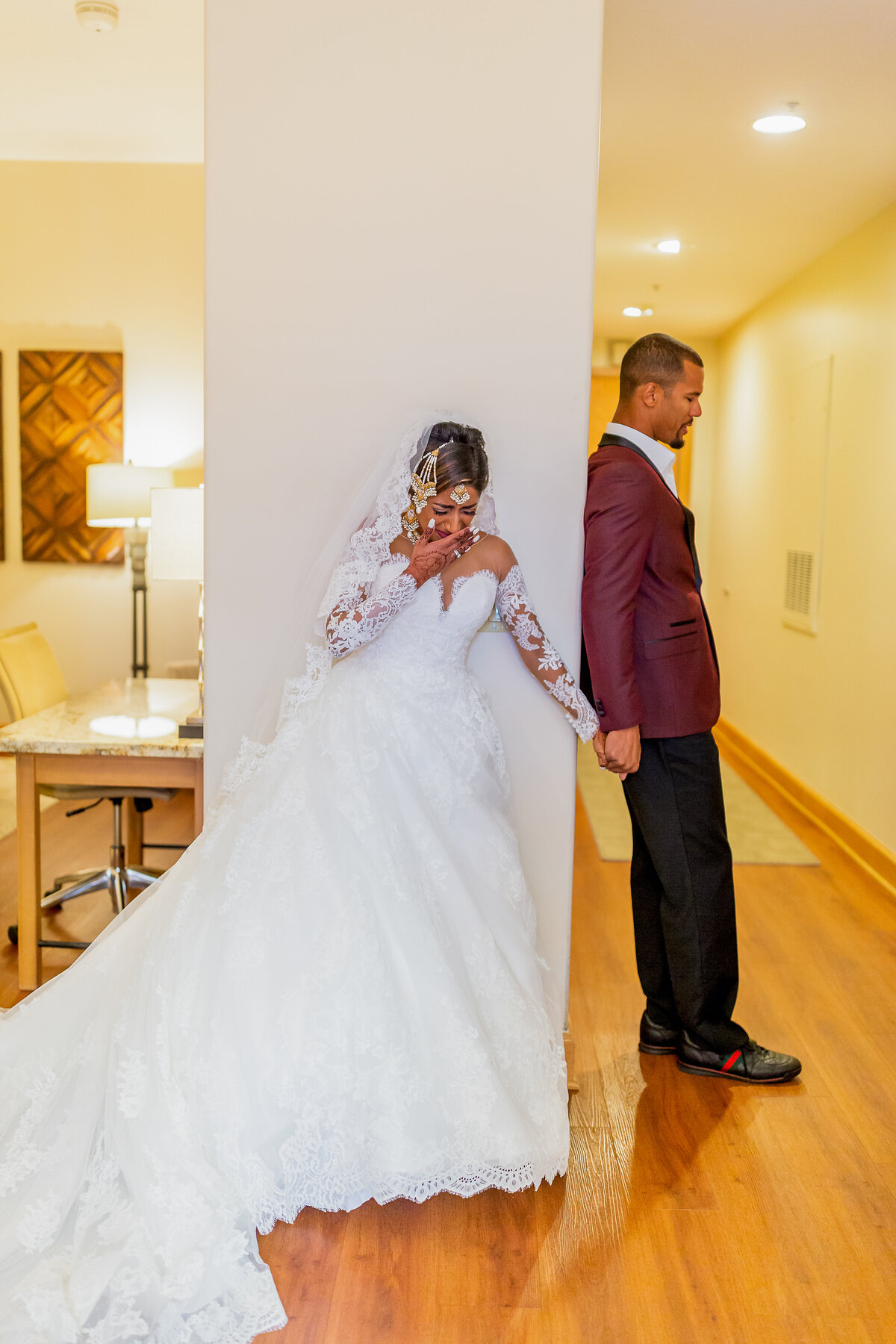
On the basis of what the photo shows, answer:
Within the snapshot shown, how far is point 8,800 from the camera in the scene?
5.18m

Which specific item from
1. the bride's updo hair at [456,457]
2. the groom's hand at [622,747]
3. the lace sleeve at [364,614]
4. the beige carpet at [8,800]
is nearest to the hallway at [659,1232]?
the groom's hand at [622,747]

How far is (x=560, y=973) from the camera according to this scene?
274 centimetres

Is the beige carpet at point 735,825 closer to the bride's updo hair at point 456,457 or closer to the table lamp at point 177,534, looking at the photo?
the table lamp at point 177,534

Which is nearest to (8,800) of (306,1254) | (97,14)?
(97,14)

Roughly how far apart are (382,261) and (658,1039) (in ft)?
6.83

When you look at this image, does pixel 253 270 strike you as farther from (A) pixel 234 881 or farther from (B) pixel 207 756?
(A) pixel 234 881

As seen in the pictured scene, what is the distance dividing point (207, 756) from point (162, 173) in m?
4.18

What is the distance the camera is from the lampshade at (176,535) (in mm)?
3281

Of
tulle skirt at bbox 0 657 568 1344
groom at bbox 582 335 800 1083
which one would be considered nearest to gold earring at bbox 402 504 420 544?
tulle skirt at bbox 0 657 568 1344

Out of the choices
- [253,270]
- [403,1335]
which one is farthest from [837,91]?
[403,1335]

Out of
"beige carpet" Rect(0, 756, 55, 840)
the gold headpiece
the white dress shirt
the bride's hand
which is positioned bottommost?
"beige carpet" Rect(0, 756, 55, 840)

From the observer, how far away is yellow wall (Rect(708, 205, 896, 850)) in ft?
14.9

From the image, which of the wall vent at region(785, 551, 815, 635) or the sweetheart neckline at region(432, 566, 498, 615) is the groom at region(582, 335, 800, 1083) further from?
the wall vent at region(785, 551, 815, 635)

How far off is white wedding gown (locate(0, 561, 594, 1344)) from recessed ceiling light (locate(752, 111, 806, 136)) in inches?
87.6
